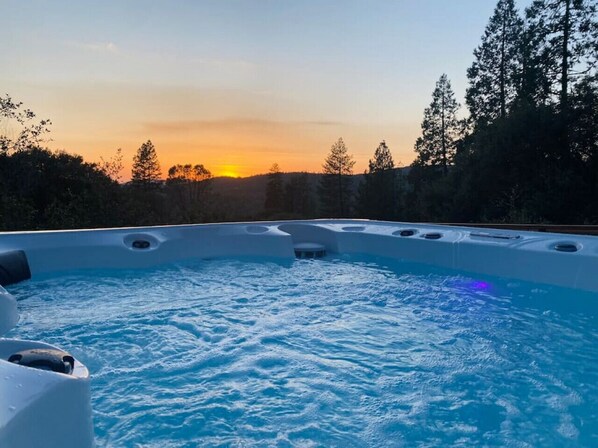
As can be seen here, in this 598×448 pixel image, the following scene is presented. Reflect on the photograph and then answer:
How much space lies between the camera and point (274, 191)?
28203 mm

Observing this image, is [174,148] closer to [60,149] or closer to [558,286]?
[60,149]

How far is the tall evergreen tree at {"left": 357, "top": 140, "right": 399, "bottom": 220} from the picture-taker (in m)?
21.4

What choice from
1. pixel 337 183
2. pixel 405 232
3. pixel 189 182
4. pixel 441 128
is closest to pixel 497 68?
pixel 441 128

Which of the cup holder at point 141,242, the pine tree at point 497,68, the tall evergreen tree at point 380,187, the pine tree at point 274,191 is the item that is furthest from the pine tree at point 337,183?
the cup holder at point 141,242

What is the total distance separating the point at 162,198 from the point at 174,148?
182cm

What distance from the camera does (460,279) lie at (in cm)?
314

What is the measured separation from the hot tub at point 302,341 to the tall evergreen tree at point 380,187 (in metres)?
17.8

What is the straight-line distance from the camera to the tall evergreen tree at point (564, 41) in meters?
9.82

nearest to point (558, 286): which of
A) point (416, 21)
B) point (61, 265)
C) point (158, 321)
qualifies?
point (158, 321)

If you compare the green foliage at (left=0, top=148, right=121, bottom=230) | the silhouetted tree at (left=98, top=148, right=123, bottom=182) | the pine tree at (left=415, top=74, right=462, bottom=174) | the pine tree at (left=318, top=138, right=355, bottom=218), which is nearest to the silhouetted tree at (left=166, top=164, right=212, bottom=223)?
the pine tree at (left=318, top=138, right=355, bottom=218)

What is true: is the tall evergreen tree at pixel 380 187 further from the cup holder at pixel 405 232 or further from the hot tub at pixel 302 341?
the hot tub at pixel 302 341

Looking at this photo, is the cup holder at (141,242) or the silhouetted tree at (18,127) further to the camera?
the silhouetted tree at (18,127)

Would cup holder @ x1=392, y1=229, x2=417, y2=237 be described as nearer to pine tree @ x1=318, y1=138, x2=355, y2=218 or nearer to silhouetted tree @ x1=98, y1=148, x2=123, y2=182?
silhouetted tree @ x1=98, y1=148, x2=123, y2=182

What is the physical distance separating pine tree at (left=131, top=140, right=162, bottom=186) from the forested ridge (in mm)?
2040
